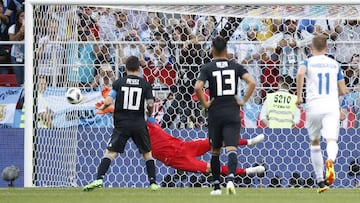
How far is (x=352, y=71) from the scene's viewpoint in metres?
16.0

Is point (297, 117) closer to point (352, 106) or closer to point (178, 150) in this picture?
point (352, 106)

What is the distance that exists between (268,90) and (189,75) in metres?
1.25

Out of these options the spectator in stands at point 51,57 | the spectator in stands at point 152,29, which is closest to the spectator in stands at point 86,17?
the spectator in stands at point 51,57

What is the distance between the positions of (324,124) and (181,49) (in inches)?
156

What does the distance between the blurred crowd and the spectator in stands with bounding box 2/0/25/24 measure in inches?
133

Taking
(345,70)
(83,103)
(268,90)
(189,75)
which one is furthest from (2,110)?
(345,70)

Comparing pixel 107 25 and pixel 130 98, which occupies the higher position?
pixel 107 25

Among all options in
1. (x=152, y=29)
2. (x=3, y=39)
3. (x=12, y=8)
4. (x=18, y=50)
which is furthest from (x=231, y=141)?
(x=12, y=8)

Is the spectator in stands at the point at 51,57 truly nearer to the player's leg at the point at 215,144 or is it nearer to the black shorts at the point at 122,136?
the black shorts at the point at 122,136

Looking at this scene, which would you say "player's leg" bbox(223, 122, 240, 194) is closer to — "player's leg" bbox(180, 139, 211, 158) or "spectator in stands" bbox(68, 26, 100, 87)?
"player's leg" bbox(180, 139, 211, 158)

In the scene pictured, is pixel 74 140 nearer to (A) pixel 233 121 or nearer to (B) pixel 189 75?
(B) pixel 189 75

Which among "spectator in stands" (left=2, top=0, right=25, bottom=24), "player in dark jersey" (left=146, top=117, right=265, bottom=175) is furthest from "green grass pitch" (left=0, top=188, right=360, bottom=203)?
"spectator in stands" (left=2, top=0, right=25, bottom=24)

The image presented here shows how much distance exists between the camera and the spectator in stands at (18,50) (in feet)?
58.9

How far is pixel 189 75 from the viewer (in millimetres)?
16219
